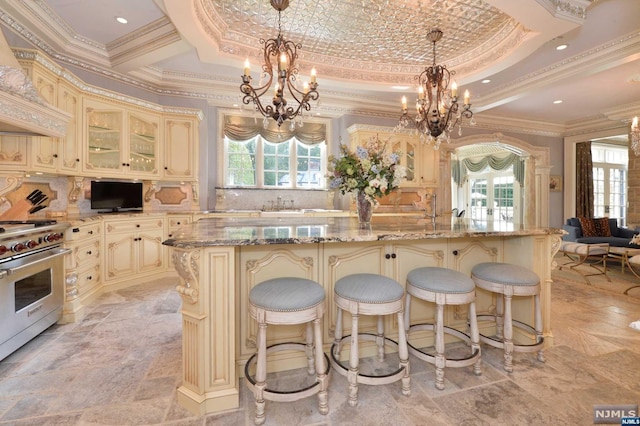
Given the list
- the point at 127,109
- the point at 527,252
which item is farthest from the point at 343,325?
the point at 127,109

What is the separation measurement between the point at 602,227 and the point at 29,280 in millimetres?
8566

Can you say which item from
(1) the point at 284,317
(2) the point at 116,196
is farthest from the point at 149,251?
(1) the point at 284,317

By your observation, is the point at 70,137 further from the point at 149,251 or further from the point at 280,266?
the point at 280,266

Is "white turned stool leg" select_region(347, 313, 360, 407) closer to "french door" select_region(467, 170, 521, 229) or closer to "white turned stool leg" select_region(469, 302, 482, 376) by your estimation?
"white turned stool leg" select_region(469, 302, 482, 376)

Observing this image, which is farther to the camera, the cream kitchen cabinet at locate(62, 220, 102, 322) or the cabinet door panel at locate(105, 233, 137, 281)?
the cabinet door panel at locate(105, 233, 137, 281)

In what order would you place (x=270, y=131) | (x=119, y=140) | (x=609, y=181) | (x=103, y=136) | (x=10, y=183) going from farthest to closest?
(x=609, y=181), (x=270, y=131), (x=119, y=140), (x=103, y=136), (x=10, y=183)

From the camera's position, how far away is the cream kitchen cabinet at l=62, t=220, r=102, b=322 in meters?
2.79

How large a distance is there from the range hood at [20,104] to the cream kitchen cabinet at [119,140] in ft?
3.71

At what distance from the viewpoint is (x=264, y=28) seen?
10.7 feet

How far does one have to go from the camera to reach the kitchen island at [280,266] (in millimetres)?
1564

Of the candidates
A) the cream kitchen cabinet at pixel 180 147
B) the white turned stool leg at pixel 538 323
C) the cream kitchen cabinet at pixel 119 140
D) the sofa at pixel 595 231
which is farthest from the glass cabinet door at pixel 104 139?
the sofa at pixel 595 231

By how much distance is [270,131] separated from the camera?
5.18 metres

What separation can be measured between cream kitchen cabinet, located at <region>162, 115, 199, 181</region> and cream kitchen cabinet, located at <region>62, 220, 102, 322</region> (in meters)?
1.24
